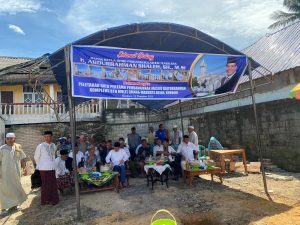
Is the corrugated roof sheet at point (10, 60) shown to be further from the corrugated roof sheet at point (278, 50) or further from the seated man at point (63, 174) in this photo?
the corrugated roof sheet at point (278, 50)

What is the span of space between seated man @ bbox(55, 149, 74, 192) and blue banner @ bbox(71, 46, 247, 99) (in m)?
2.76

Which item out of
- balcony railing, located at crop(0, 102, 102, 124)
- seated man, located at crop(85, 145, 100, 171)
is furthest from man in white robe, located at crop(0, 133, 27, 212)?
balcony railing, located at crop(0, 102, 102, 124)

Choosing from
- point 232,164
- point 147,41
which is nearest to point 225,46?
point 147,41

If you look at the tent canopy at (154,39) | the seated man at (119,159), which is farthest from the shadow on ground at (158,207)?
the tent canopy at (154,39)

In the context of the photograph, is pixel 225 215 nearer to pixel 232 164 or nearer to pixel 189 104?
pixel 232 164

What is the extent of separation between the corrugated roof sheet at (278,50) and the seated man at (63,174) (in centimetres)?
708

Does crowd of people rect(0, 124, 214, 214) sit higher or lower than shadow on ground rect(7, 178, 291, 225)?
higher

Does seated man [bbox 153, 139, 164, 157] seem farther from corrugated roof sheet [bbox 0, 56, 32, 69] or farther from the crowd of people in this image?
corrugated roof sheet [bbox 0, 56, 32, 69]

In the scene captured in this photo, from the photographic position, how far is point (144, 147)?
1042 cm

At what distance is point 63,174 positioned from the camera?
8.23 meters

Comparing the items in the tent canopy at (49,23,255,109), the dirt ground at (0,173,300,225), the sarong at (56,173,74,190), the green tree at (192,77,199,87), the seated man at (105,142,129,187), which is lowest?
the dirt ground at (0,173,300,225)

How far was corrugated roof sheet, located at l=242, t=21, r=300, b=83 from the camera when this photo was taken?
33.3 feet

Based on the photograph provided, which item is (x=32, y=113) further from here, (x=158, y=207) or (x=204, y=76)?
(x=158, y=207)

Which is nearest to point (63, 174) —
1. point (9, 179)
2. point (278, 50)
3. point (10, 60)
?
point (9, 179)
